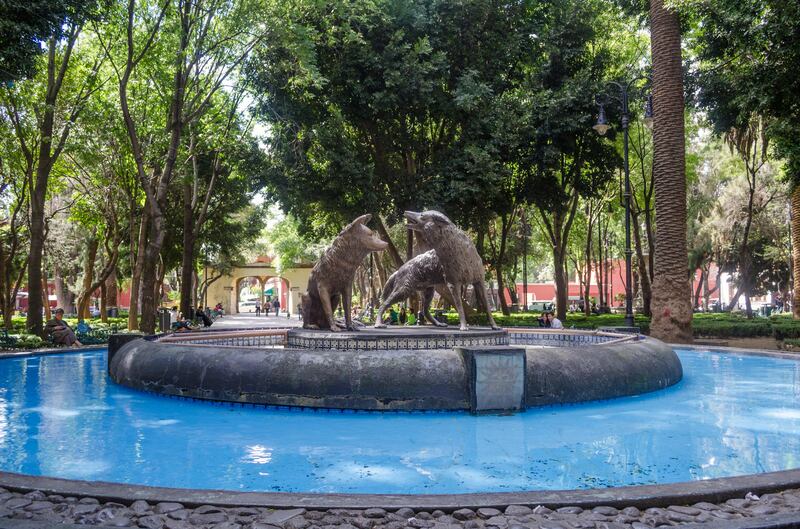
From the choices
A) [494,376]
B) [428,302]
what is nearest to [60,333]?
[428,302]

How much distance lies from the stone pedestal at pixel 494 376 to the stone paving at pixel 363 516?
3.81 metres

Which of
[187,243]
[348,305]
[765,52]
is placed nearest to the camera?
[348,305]

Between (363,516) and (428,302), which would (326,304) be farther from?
(363,516)

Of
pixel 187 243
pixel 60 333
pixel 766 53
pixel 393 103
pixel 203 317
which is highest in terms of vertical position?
pixel 393 103

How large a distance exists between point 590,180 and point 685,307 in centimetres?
1051

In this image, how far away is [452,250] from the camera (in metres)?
10.8

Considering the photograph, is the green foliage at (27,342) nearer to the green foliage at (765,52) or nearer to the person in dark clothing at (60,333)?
the person in dark clothing at (60,333)

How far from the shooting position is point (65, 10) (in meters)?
12.1

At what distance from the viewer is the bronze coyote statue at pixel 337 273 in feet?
34.3

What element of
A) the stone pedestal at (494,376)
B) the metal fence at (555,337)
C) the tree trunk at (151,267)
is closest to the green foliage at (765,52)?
the metal fence at (555,337)

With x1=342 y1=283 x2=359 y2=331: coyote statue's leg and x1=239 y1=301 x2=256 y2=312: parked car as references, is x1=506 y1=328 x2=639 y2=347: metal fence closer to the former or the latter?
x1=342 y1=283 x2=359 y2=331: coyote statue's leg

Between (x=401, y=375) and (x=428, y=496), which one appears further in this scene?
(x=401, y=375)

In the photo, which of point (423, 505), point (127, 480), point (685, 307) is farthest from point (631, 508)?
point (685, 307)

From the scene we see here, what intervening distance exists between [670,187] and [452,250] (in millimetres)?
9543
